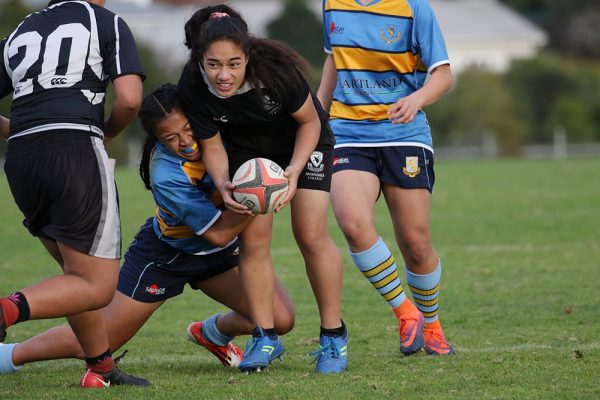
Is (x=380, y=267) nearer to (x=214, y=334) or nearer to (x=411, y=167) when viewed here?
(x=411, y=167)

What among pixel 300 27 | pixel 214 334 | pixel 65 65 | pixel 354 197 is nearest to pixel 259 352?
pixel 214 334

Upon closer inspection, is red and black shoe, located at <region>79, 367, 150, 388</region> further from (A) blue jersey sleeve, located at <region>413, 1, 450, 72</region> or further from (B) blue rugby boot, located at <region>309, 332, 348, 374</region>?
(A) blue jersey sleeve, located at <region>413, 1, 450, 72</region>

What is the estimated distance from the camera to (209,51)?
517 centimetres

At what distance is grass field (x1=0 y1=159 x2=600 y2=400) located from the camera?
5.10 meters

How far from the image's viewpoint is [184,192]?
215 inches

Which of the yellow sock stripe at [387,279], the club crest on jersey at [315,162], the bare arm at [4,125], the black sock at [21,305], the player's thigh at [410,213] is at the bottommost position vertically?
the yellow sock stripe at [387,279]

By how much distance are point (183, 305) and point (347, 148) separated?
3066mm

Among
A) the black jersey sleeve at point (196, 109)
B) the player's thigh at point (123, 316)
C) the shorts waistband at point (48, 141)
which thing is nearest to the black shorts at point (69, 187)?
the shorts waistband at point (48, 141)

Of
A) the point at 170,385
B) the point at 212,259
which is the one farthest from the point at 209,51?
the point at 170,385

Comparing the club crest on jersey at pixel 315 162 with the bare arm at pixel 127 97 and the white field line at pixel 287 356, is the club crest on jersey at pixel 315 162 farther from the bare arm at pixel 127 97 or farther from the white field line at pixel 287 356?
the white field line at pixel 287 356

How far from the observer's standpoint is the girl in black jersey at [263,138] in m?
5.25

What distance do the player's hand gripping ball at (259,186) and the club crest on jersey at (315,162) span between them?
1.04 feet

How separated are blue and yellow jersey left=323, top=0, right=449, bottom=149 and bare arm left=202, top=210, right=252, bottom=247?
3.57ft

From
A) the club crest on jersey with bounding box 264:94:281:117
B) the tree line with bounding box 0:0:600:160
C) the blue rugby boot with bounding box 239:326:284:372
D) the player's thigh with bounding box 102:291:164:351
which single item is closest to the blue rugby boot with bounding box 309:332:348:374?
the blue rugby boot with bounding box 239:326:284:372
